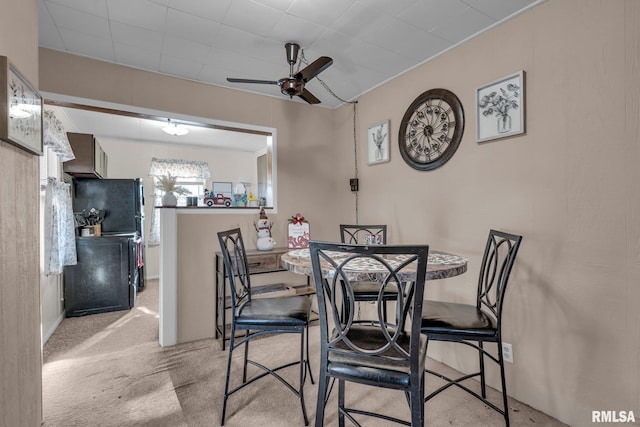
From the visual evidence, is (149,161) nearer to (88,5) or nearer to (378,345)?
(88,5)

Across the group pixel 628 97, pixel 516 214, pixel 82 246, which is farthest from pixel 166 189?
pixel 628 97

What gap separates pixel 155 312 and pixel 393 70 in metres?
3.66

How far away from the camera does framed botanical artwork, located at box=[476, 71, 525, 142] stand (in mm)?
1911

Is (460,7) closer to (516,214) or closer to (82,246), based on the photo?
(516,214)

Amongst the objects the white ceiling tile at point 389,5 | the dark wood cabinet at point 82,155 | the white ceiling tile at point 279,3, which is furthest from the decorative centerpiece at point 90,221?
the white ceiling tile at point 389,5

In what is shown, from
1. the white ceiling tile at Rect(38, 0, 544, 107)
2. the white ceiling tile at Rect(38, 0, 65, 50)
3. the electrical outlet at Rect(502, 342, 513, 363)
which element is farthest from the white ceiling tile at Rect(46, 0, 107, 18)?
the electrical outlet at Rect(502, 342, 513, 363)

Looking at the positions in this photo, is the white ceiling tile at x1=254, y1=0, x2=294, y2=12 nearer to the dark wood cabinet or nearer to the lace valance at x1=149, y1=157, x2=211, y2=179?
the dark wood cabinet

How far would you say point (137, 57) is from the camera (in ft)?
8.06

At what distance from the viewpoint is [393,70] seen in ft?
8.91

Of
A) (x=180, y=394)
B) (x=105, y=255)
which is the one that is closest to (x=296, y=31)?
(x=180, y=394)

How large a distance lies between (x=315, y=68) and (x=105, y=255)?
3.30 metres

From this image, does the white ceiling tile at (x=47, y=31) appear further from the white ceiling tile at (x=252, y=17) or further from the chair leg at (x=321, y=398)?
the chair leg at (x=321, y=398)

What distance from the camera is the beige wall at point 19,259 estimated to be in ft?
3.99

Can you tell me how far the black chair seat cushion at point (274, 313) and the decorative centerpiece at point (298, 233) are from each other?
135 cm
